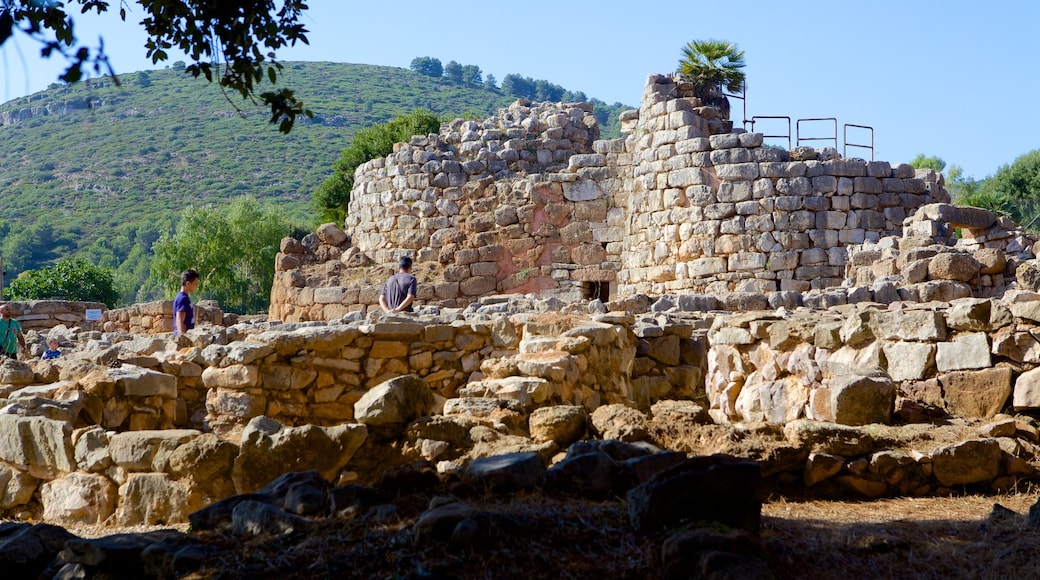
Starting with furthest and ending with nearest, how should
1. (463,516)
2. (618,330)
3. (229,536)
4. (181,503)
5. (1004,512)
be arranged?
(618,330)
(181,503)
(1004,512)
(229,536)
(463,516)

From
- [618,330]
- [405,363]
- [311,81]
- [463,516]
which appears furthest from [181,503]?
[311,81]

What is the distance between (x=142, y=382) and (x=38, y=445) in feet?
4.08

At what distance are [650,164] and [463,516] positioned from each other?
1440 centimetres

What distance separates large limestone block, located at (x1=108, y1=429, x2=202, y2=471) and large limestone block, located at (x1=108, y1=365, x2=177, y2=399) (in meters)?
1.49

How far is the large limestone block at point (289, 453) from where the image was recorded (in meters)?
6.33

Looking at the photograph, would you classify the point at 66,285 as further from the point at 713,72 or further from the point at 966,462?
the point at 966,462

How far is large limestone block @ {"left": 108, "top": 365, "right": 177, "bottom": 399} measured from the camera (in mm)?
8352

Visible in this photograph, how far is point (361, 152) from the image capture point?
32844mm

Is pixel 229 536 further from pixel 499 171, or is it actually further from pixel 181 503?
pixel 499 171

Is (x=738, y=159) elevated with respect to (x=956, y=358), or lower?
elevated

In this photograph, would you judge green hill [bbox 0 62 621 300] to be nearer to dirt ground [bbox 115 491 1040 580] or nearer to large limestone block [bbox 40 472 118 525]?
large limestone block [bbox 40 472 118 525]

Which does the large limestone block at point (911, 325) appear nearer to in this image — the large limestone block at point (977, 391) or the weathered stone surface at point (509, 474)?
the large limestone block at point (977, 391)

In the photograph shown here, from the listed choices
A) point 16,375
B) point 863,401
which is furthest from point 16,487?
point 863,401

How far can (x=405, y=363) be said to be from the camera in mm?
9891
